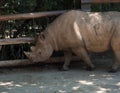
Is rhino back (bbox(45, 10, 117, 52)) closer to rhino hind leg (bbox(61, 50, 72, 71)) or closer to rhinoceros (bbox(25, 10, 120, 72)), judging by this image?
rhinoceros (bbox(25, 10, 120, 72))

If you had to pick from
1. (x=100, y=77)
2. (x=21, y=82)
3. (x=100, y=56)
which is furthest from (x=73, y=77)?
(x=100, y=56)

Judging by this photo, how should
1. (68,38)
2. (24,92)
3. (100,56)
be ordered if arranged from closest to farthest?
1. (24,92)
2. (68,38)
3. (100,56)

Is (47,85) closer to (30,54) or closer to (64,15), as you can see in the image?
(30,54)

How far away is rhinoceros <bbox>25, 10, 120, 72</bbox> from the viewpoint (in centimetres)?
839

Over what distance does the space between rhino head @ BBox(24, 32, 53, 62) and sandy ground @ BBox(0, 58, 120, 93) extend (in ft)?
1.11

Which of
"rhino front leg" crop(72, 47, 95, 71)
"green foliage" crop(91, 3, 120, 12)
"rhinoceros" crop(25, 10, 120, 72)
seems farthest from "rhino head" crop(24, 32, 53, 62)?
"green foliage" crop(91, 3, 120, 12)

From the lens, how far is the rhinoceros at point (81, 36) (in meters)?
8.39

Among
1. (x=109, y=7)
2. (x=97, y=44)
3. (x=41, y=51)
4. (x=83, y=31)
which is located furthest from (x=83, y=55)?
(x=109, y=7)

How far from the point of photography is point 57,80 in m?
7.89

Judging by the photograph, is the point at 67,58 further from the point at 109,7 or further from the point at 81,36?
the point at 109,7

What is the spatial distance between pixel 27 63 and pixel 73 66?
3.63 feet

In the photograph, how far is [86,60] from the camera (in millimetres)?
8570

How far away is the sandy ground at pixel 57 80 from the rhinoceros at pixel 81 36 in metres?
0.35

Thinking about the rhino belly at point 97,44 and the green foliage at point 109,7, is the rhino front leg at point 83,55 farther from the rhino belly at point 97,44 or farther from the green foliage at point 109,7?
the green foliage at point 109,7
